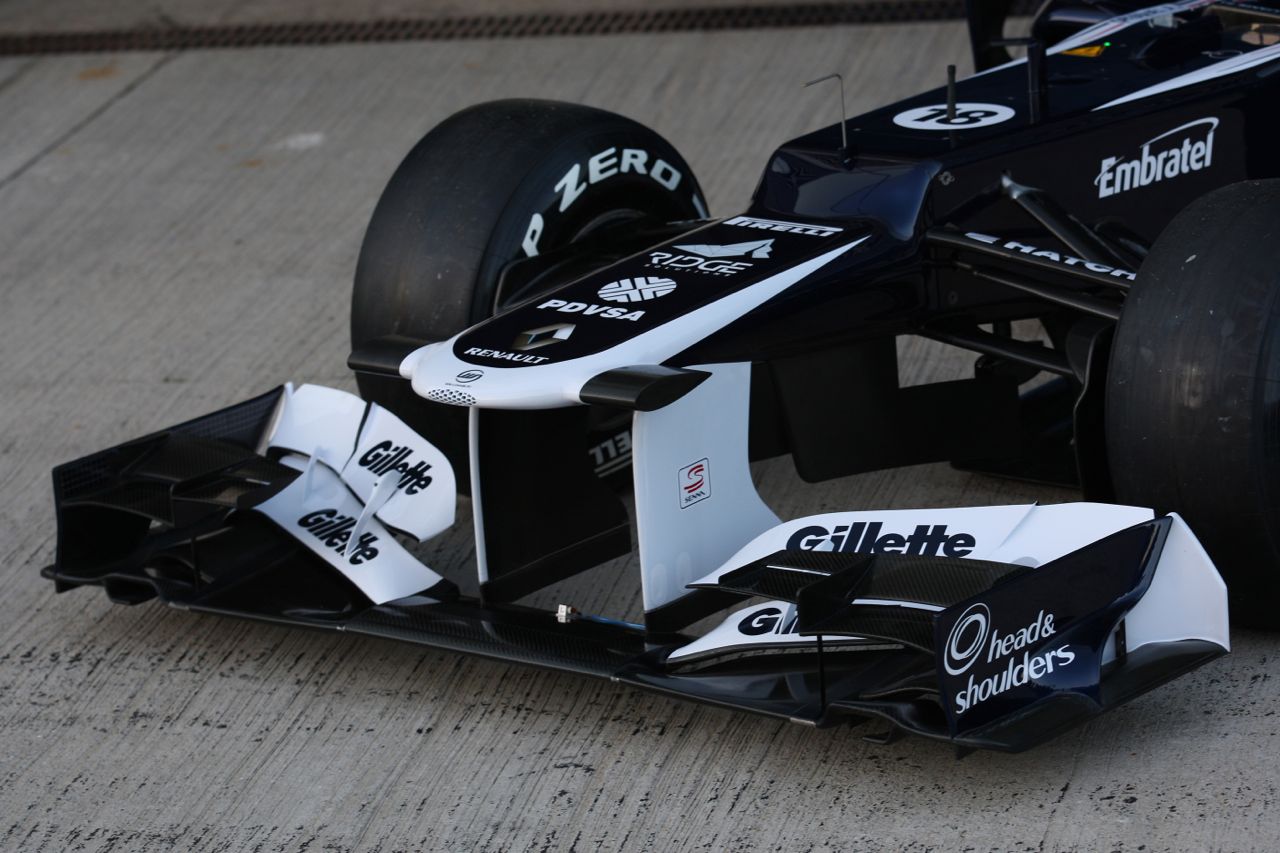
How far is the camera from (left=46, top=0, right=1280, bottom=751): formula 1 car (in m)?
3.44

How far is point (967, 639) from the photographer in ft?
10.5

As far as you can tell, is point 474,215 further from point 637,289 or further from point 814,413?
point 814,413

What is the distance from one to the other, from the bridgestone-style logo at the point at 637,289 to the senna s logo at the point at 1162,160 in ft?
3.70

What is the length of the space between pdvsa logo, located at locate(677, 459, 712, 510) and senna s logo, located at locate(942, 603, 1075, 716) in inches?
29.3

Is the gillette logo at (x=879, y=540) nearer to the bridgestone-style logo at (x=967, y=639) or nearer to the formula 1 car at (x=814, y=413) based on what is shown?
the formula 1 car at (x=814, y=413)

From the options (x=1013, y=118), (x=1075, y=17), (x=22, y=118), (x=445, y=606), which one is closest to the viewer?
(x=445, y=606)

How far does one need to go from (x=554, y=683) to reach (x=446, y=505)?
500 mm

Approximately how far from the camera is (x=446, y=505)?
4.16 m

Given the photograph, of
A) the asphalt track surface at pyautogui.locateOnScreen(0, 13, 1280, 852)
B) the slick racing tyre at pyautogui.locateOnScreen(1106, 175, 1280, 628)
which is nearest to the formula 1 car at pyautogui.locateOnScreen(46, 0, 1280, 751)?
the slick racing tyre at pyautogui.locateOnScreen(1106, 175, 1280, 628)

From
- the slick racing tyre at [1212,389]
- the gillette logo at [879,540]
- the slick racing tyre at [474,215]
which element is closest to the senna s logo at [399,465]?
the slick racing tyre at [474,215]

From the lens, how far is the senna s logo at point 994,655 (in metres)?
3.19

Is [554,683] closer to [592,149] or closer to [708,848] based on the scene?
[708,848]

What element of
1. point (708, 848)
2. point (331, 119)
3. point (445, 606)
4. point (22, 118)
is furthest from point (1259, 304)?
point (22, 118)

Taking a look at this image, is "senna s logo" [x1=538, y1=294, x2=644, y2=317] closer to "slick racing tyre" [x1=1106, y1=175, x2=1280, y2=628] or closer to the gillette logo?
the gillette logo
